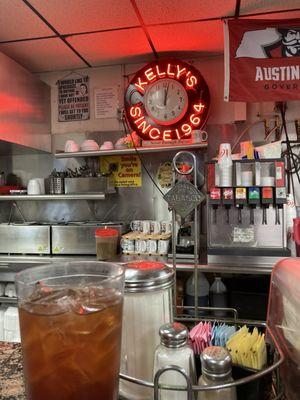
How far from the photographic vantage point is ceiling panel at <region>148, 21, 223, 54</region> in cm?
252

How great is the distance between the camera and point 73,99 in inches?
Answer: 135

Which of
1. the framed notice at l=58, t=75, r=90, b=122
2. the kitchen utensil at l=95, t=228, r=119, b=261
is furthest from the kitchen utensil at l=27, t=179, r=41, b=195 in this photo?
the kitchen utensil at l=95, t=228, r=119, b=261

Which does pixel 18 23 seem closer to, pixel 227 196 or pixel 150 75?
pixel 150 75

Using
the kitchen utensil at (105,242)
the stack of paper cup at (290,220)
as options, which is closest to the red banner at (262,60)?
the stack of paper cup at (290,220)

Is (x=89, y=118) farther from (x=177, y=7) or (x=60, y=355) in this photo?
(x=60, y=355)

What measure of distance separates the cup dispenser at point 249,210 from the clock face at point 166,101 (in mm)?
816

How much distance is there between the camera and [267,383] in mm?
745

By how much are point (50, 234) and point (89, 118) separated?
4.29 ft

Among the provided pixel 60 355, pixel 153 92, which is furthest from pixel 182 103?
pixel 60 355

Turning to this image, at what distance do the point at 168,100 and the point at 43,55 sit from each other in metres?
1.25

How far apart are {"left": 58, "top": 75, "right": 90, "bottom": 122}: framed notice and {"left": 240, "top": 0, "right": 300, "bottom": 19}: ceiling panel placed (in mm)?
1714

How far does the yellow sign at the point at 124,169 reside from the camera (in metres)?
3.25

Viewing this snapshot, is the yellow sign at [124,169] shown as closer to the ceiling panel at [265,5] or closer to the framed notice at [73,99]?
the framed notice at [73,99]

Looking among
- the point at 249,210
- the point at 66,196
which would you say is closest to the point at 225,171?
the point at 249,210
